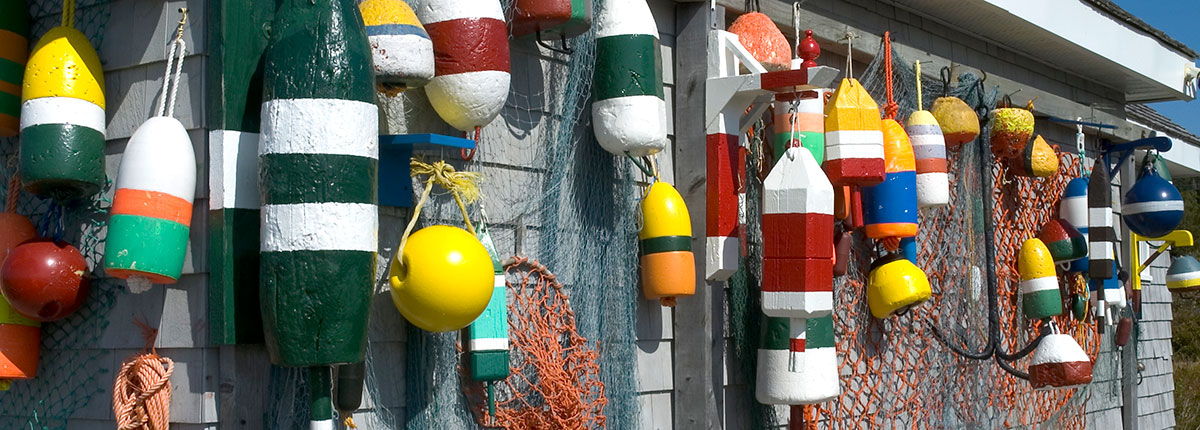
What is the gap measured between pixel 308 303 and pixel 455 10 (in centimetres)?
89

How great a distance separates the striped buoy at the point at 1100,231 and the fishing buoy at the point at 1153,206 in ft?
0.60

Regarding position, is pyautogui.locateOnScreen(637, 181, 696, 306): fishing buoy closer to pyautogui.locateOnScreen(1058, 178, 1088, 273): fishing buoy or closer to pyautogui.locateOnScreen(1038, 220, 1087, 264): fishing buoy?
pyautogui.locateOnScreen(1038, 220, 1087, 264): fishing buoy

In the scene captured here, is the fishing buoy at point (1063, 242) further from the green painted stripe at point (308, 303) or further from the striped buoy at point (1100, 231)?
the green painted stripe at point (308, 303)

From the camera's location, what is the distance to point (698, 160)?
4.00m

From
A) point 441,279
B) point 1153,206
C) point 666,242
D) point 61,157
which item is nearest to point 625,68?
point 666,242

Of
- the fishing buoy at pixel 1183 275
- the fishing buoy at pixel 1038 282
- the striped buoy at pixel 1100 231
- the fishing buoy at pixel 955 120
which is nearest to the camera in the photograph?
the fishing buoy at pixel 955 120

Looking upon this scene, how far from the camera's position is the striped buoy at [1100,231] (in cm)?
632

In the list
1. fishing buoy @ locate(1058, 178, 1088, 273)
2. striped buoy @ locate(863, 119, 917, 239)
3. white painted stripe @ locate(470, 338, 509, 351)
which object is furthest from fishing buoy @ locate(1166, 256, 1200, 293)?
white painted stripe @ locate(470, 338, 509, 351)

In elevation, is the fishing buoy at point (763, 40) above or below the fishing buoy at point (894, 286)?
above

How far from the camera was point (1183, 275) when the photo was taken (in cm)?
799

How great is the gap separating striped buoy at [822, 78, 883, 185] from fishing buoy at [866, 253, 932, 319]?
0.49m

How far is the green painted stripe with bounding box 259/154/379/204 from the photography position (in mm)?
2594

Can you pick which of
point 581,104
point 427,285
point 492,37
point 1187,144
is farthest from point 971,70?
point 1187,144

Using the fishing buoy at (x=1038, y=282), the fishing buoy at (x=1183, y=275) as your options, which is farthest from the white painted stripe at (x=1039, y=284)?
the fishing buoy at (x=1183, y=275)
